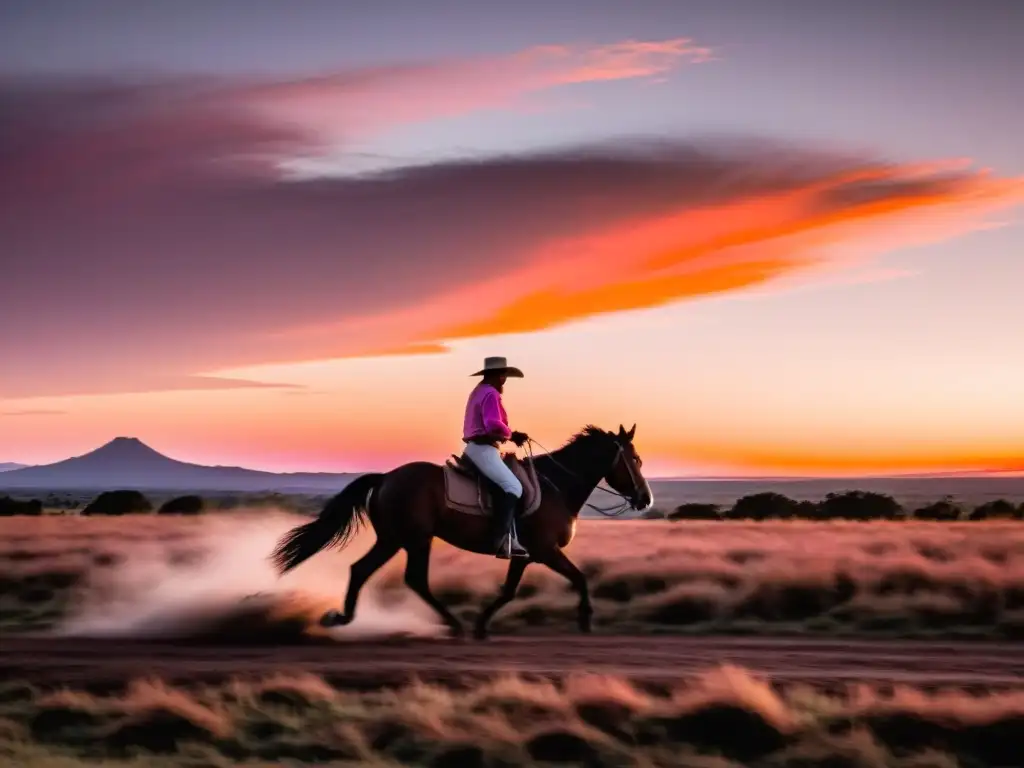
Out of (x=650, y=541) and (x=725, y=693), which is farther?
(x=650, y=541)

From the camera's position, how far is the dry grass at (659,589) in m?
19.1

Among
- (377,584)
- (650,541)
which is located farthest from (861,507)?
(377,584)

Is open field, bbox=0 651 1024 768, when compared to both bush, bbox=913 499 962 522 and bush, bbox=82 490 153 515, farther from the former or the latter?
bush, bbox=82 490 153 515

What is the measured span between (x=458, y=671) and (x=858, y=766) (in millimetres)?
4479

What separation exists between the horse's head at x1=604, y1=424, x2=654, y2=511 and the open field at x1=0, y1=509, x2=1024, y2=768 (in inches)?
78.4

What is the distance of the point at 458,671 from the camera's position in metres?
13.3

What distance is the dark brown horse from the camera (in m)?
15.9

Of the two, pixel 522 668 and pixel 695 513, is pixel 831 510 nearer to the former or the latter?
pixel 695 513

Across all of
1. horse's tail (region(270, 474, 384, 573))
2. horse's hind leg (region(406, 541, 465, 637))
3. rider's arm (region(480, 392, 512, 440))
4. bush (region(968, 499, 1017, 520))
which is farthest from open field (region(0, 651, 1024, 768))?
bush (region(968, 499, 1017, 520))

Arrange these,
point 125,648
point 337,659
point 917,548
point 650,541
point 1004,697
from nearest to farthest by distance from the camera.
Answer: point 1004,697 → point 337,659 → point 125,648 → point 917,548 → point 650,541

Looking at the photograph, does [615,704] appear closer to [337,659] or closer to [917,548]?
[337,659]

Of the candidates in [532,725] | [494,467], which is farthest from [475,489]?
[532,725]

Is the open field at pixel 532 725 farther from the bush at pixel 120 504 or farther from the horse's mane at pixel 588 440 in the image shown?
the bush at pixel 120 504

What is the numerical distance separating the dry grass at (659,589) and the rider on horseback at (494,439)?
9.71 feet
